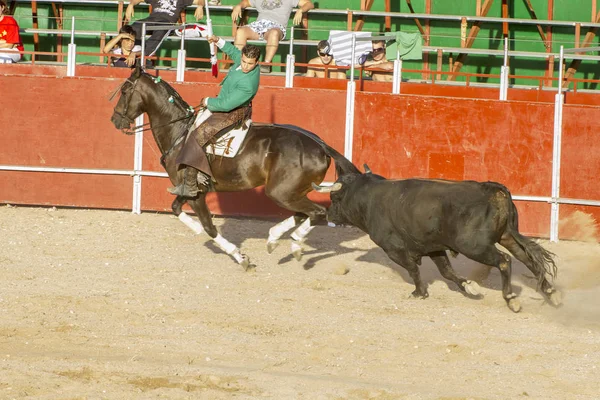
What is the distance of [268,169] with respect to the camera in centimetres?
1189

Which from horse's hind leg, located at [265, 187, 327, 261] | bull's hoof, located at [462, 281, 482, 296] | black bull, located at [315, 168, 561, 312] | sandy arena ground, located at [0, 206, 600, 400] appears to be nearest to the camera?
sandy arena ground, located at [0, 206, 600, 400]

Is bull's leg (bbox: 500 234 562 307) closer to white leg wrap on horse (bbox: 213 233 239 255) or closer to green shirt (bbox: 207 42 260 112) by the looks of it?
white leg wrap on horse (bbox: 213 233 239 255)

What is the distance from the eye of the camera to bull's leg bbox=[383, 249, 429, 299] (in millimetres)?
10609

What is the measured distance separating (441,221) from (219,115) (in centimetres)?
302

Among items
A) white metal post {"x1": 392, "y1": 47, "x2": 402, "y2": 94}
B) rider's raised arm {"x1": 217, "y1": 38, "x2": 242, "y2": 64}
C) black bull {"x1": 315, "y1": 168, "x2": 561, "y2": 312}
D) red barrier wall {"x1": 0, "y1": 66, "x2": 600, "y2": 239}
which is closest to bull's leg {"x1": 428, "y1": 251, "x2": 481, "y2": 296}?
black bull {"x1": 315, "y1": 168, "x2": 561, "y2": 312}

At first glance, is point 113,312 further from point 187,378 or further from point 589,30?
point 589,30

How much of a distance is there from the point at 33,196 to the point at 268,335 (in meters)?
6.79

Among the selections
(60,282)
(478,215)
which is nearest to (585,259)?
(478,215)

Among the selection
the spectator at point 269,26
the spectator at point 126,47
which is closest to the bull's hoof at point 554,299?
the spectator at point 269,26

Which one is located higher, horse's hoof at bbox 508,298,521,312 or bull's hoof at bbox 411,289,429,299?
horse's hoof at bbox 508,298,521,312

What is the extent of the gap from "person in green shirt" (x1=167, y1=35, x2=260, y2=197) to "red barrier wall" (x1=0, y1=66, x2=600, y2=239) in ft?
10.1

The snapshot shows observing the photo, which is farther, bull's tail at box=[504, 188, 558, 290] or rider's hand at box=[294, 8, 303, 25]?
rider's hand at box=[294, 8, 303, 25]

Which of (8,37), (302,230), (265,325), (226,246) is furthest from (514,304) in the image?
(8,37)

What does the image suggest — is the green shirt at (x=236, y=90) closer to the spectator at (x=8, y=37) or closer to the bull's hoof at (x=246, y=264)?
the bull's hoof at (x=246, y=264)
